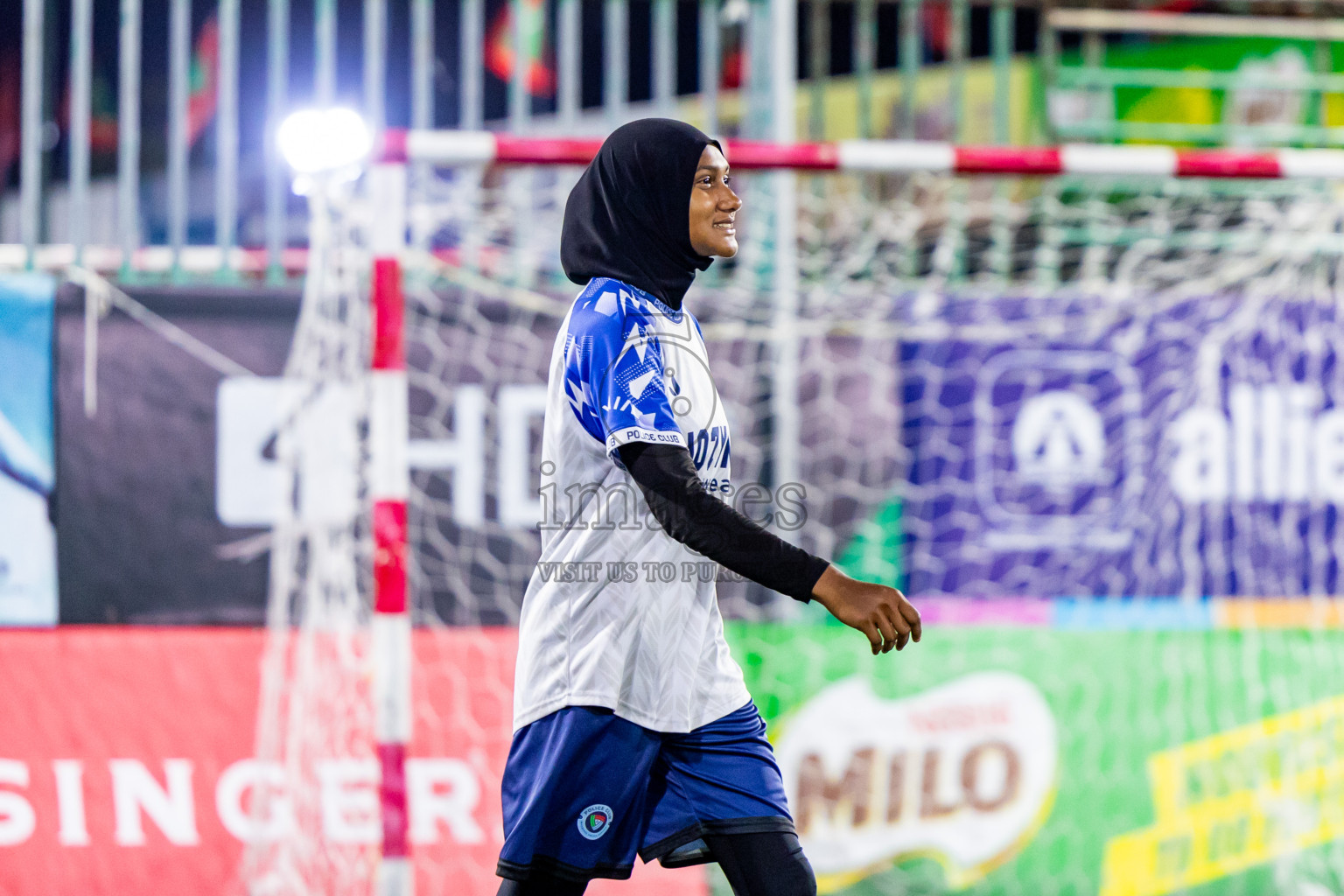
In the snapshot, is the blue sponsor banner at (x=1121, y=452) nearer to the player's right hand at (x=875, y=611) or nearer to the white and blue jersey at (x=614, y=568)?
the white and blue jersey at (x=614, y=568)

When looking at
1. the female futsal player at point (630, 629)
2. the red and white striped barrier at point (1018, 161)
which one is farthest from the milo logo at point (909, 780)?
the female futsal player at point (630, 629)

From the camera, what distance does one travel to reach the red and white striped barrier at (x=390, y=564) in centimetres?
293

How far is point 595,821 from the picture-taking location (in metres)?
2.03

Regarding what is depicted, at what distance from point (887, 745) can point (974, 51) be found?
16.0ft

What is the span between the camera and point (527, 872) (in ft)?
6.60

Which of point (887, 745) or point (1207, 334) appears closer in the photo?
point (887, 745)

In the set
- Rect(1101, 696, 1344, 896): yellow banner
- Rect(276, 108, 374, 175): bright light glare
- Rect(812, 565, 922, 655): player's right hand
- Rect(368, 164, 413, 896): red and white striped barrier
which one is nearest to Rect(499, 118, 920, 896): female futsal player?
Rect(812, 565, 922, 655): player's right hand

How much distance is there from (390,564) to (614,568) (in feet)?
3.56

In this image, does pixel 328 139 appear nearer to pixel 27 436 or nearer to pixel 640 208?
pixel 27 436

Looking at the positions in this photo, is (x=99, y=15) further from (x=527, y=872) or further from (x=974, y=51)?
(x=527, y=872)

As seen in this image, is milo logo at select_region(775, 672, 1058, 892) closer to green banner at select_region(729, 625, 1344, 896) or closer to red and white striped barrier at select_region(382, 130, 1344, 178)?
green banner at select_region(729, 625, 1344, 896)

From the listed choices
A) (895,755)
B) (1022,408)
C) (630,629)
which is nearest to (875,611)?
(630,629)

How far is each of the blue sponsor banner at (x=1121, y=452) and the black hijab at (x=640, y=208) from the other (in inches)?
87.2

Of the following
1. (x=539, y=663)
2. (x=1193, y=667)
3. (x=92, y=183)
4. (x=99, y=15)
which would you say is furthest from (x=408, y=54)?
(x=539, y=663)
